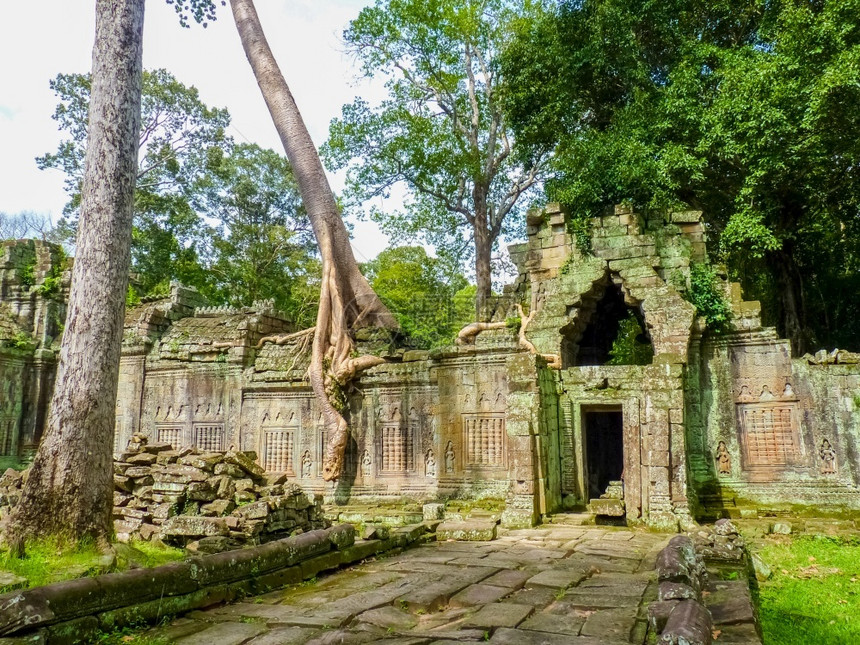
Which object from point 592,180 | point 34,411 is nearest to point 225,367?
point 34,411

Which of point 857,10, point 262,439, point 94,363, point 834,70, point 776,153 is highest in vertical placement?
point 857,10

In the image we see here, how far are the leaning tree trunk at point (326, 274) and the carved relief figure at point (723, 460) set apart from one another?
638 cm

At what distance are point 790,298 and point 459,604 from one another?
47.2 ft

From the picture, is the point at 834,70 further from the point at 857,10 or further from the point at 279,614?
the point at 279,614

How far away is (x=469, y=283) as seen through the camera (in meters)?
31.9

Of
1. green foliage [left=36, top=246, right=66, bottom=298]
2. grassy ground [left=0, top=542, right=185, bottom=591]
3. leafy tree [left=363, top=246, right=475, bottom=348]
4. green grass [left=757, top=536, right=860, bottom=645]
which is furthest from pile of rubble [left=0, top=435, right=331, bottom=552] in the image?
leafy tree [left=363, top=246, right=475, bottom=348]

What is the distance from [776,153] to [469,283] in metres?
19.4

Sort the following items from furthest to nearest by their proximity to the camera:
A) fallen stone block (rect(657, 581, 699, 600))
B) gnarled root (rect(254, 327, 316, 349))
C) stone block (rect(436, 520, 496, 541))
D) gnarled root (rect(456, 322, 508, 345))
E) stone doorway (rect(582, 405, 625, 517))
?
gnarled root (rect(254, 327, 316, 349)), stone doorway (rect(582, 405, 625, 517)), gnarled root (rect(456, 322, 508, 345)), stone block (rect(436, 520, 496, 541)), fallen stone block (rect(657, 581, 699, 600))

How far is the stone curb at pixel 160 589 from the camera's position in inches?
162

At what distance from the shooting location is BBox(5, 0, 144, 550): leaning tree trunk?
632cm

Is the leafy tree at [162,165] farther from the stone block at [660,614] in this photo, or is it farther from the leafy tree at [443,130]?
the stone block at [660,614]

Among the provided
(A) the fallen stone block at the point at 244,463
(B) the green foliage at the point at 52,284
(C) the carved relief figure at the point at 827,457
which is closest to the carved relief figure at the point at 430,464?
(A) the fallen stone block at the point at 244,463

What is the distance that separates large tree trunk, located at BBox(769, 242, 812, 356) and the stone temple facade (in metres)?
4.22

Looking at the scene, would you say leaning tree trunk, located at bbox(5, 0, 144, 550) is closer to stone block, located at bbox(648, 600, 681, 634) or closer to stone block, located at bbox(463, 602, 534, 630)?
stone block, located at bbox(463, 602, 534, 630)
